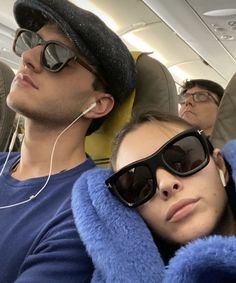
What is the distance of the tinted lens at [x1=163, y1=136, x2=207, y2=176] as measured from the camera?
973 millimetres

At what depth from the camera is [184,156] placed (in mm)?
Result: 989

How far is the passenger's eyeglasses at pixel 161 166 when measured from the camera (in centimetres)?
98

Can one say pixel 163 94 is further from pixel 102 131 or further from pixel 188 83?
pixel 188 83

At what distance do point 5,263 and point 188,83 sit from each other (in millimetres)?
2100

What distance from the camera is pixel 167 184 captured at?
0.95m

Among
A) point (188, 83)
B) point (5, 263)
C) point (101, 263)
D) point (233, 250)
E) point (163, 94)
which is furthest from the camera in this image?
point (188, 83)

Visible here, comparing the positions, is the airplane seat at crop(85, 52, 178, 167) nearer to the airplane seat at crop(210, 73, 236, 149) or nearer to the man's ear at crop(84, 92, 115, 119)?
the man's ear at crop(84, 92, 115, 119)

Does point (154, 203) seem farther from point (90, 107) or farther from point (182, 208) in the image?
point (90, 107)

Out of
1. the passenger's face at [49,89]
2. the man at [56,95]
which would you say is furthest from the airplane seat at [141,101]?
the passenger's face at [49,89]

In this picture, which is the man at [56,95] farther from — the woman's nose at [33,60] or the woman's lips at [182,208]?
the woman's lips at [182,208]

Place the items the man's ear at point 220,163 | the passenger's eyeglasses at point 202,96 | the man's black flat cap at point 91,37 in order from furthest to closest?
the passenger's eyeglasses at point 202,96
the man's black flat cap at point 91,37
the man's ear at point 220,163

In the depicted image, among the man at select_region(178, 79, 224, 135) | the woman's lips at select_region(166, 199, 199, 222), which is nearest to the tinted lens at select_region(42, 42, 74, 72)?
the woman's lips at select_region(166, 199, 199, 222)

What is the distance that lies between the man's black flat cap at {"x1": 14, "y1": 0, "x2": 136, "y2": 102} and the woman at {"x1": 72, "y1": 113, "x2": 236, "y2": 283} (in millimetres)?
452

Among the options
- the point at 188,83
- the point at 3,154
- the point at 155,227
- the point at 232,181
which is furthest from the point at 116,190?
the point at 188,83
